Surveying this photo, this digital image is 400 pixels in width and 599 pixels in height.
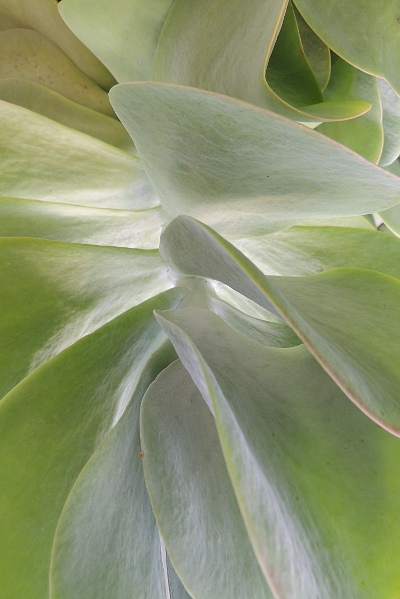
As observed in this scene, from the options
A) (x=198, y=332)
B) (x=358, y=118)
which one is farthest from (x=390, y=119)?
(x=198, y=332)

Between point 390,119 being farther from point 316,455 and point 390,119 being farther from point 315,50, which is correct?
point 316,455

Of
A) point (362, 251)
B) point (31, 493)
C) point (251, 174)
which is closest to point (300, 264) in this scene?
point (362, 251)

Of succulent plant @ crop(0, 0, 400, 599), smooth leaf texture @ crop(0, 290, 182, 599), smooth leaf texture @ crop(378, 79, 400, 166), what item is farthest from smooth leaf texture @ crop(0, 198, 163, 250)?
smooth leaf texture @ crop(378, 79, 400, 166)

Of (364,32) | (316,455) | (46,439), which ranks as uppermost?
(364,32)

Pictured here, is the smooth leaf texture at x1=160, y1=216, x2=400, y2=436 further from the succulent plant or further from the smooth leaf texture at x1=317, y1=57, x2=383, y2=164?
the smooth leaf texture at x1=317, y1=57, x2=383, y2=164

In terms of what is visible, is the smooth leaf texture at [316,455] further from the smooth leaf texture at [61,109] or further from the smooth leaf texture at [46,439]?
the smooth leaf texture at [61,109]

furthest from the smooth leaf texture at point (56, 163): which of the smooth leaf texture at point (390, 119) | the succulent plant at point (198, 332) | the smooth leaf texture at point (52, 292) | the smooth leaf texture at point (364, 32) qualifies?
the smooth leaf texture at point (390, 119)
